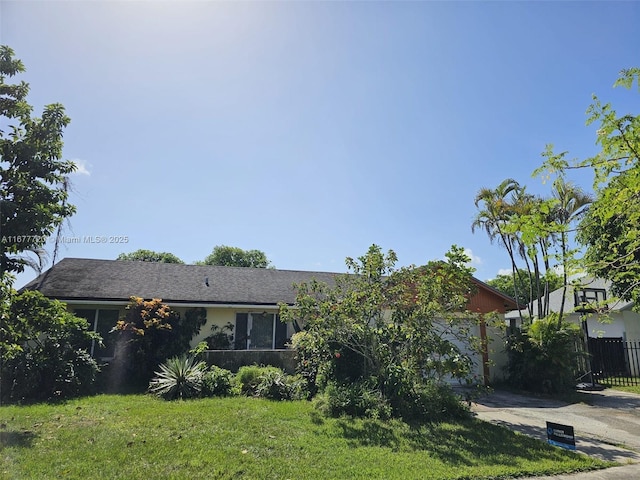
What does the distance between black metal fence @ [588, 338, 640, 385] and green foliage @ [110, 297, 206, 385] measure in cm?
1664

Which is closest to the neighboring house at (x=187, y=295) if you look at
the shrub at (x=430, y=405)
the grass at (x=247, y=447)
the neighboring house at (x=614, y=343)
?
the neighboring house at (x=614, y=343)

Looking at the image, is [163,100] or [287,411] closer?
[287,411]

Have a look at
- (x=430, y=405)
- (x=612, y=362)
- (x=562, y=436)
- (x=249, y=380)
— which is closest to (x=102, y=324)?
(x=249, y=380)

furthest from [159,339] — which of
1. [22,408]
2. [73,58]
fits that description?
[73,58]

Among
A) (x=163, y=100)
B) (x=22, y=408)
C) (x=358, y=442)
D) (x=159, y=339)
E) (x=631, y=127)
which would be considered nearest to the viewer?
(x=631, y=127)

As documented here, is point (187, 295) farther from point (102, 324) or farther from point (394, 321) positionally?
point (394, 321)

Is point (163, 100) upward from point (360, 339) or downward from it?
upward

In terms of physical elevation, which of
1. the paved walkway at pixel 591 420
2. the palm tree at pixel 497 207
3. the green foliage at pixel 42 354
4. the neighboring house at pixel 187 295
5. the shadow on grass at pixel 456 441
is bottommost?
the paved walkway at pixel 591 420

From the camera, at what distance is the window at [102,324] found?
1316 cm

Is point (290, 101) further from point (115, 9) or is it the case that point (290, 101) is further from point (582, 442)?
point (582, 442)

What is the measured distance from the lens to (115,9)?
22.9ft

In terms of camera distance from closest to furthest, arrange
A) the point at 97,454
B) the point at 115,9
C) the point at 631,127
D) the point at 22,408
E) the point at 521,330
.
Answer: the point at 631,127 < the point at 97,454 < the point at 115,9 < the point at 22,408 < the point at 521,330

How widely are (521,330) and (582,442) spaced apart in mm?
7597

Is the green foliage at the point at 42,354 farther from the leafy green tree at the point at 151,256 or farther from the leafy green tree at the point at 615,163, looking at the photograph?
the leafy green tree at the point at 151,256
